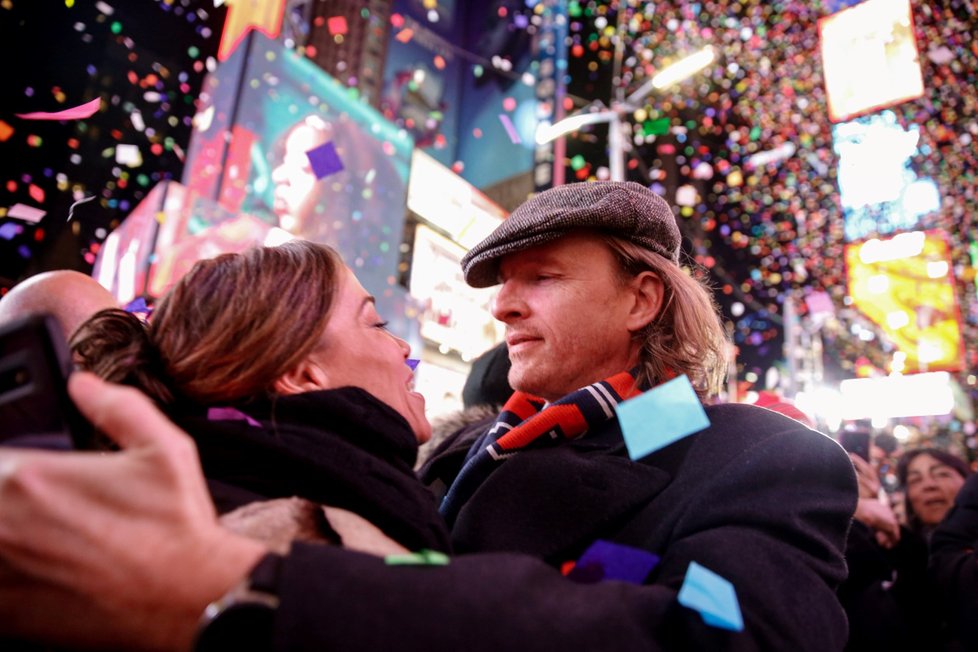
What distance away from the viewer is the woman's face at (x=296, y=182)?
6676 millimetres

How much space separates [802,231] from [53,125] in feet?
43.2

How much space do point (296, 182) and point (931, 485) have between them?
20.1ft

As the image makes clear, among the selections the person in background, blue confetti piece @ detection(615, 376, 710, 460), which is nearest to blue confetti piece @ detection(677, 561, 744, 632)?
blue confetti piece @ detection(615, 376, 710, 460)

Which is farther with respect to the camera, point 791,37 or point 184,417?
point 791,37

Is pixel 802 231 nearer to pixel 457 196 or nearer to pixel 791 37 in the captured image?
pixel 791 37

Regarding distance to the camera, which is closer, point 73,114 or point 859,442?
point 73,114

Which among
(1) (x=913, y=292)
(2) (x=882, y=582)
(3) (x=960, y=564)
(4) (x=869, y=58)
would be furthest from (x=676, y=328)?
(1) (x=913, y=292)

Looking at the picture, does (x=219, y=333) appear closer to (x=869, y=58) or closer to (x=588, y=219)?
(x=588, y=219)

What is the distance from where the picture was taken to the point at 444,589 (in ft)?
→ 3.07

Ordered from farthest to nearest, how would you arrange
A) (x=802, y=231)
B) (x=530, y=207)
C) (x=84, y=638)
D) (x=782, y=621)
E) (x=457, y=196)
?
(x=802, y=231)
(x=457, y=196)
(x=530, y=207)
(x=782, y=621)
(x=84, y=638)

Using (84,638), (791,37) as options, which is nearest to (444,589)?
(84,638)

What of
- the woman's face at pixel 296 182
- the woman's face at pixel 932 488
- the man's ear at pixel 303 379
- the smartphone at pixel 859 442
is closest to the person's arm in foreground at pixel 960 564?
the smartphone at pixel 859 442

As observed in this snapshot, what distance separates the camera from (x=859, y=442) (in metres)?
4.11

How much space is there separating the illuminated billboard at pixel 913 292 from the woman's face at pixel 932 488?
24.3 ft
